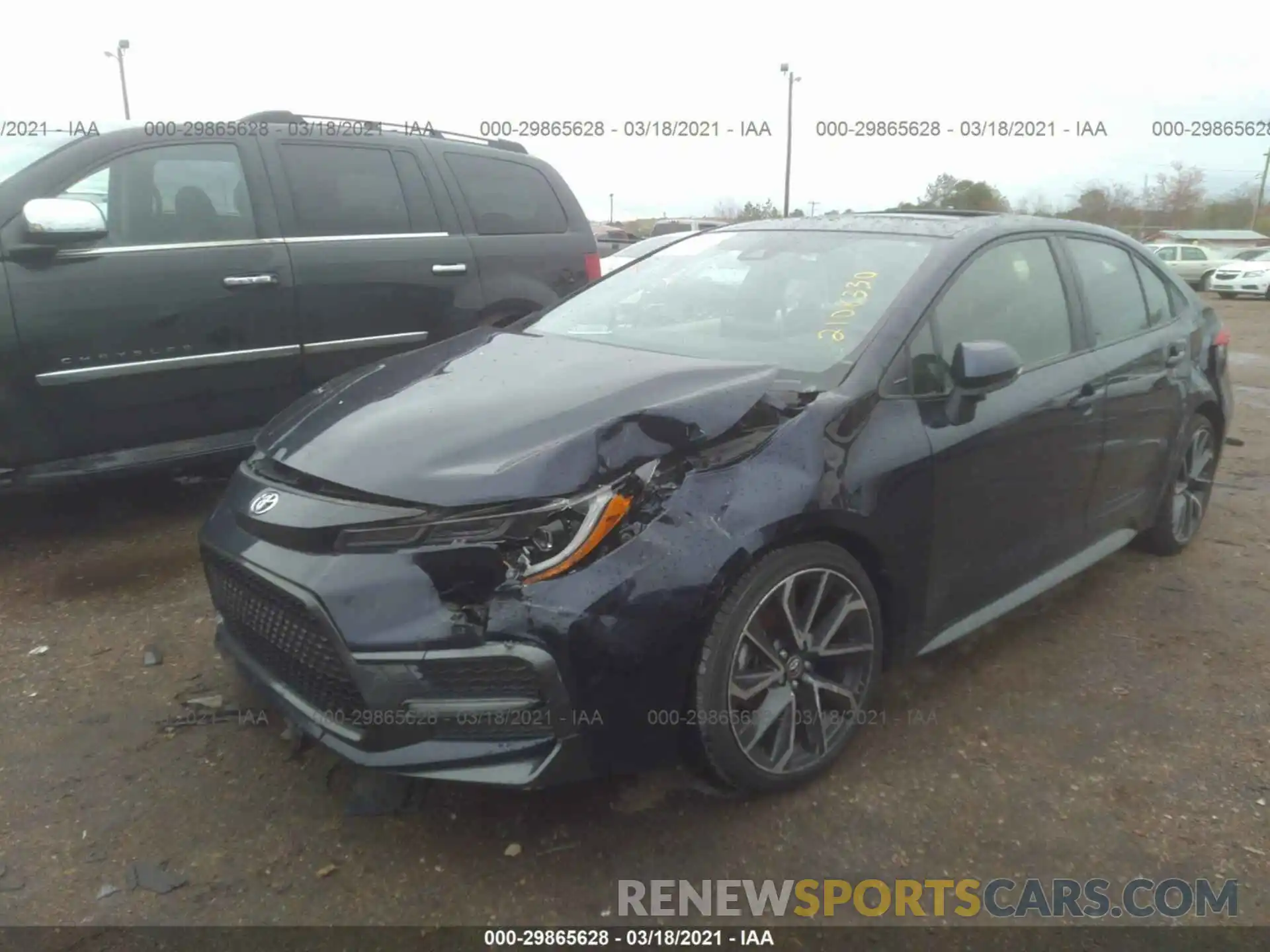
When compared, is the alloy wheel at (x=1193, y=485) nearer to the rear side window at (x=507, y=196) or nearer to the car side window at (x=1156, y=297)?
the car side window at (x=1156, y=297)

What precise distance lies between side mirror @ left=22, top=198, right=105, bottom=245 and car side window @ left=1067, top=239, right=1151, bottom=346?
390 centimetres

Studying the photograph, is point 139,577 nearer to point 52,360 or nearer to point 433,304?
point 52,360

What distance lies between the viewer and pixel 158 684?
9.98 feet

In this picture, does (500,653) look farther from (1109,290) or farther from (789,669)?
(1109,290)

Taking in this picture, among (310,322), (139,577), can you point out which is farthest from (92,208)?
(139,577)

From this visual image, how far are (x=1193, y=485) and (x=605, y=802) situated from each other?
3.37m

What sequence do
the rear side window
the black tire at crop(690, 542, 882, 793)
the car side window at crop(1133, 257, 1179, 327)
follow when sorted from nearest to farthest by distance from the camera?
the black tire at crop(690, 542, 882, 793), the car side window at crop(1133, 257, 1179, 327), the rear side window

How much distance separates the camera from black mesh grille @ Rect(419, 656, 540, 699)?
80.8 inches

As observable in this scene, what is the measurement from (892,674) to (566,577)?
64.4 inches

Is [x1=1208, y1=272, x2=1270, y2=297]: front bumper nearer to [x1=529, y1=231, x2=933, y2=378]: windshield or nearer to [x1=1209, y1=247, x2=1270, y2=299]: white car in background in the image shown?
[x1=1209, y1=247, x2=1270, y2=299]: white car in background

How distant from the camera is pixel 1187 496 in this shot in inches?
169

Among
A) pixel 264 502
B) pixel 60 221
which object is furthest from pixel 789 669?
pixel 60 221

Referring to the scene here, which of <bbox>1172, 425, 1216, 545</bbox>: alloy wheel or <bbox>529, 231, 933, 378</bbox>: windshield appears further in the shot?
<bbox>1172, 425, 1216, 545</bbox>: alloy wheel

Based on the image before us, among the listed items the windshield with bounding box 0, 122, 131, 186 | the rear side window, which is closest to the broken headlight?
the windshield with bounding box 0, 122, 131, 186
